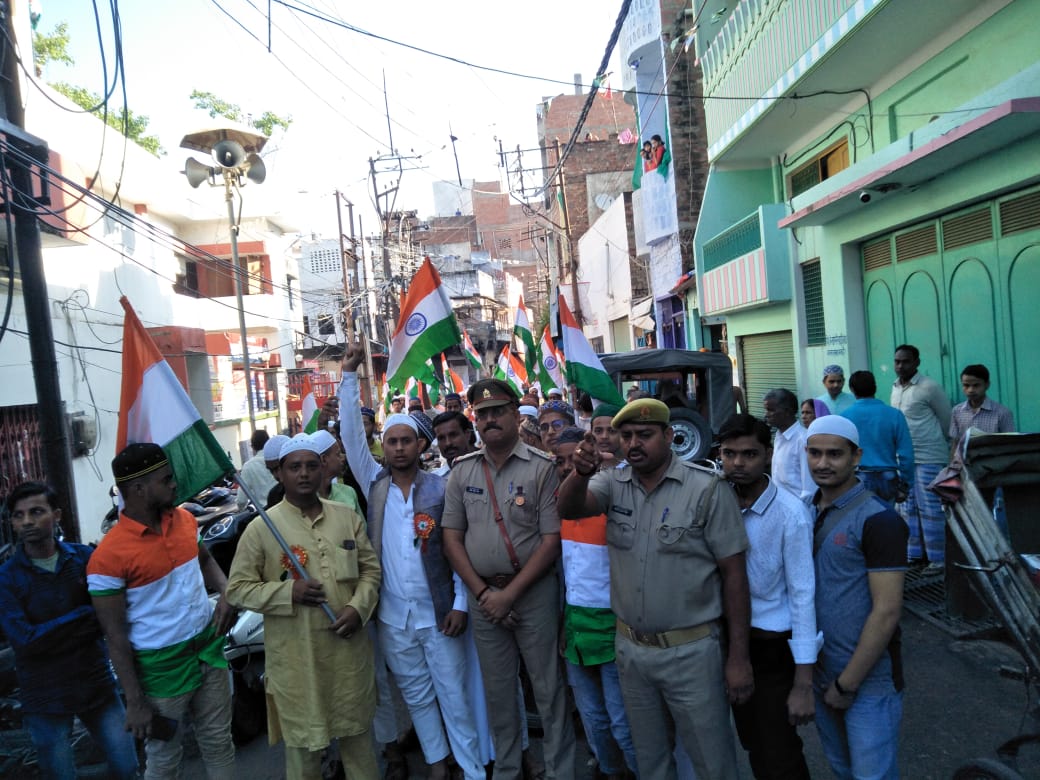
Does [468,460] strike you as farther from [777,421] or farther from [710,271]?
[710,271]

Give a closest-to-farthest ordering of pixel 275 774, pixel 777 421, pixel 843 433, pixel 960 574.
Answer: pixel 843 433, pixel 275 774, pixel 960 574, pixel 777 421

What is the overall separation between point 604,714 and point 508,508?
1098 millimetres

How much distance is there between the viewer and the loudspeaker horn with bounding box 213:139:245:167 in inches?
604

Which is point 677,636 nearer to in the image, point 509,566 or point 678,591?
point 678,591

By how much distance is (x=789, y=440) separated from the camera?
5.82 meters

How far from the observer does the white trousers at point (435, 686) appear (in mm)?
3928

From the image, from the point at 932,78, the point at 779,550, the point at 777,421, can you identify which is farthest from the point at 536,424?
the point at 932,78

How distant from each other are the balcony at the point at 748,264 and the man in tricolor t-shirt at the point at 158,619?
34.0 feet

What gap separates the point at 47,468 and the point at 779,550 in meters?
5.62

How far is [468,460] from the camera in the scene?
12.6 feet

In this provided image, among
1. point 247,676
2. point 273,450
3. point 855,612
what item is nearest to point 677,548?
point 855,612

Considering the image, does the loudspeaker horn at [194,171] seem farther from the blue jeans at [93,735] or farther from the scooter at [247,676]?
the blue jeans at [93,735]

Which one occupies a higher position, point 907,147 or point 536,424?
point 907,147

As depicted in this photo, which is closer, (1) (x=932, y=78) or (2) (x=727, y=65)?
(1) (x=932, y=78)
